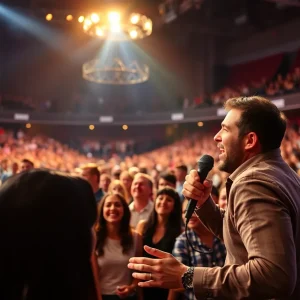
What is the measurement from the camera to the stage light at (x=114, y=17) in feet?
21.7

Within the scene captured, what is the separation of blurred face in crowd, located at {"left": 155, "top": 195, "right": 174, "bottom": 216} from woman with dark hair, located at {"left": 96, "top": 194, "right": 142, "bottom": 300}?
256 mm

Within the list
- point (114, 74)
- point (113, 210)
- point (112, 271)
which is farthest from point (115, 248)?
point (114, 74)

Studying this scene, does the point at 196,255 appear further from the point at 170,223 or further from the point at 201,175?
the point at 201,175

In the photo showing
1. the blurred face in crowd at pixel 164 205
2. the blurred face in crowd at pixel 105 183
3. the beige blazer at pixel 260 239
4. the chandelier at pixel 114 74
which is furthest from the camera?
the chandelier at pixel 114 74

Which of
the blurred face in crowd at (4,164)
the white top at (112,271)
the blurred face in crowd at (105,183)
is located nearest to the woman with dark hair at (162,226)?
the white top at (112,271)

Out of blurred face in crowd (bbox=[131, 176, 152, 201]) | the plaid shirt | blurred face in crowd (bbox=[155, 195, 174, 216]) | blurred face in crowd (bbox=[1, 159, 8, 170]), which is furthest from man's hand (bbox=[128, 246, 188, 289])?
blurred face in crowd (bbox=[1, 159, 8, 170])

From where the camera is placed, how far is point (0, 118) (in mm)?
15375

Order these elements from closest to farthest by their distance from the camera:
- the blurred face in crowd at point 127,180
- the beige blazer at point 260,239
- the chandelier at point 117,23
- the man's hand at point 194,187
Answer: the beige blazer at point 260,239
the man's hand at point 194,187
the blurred face in crowd at point 127,180
the chandelier at point 117,23

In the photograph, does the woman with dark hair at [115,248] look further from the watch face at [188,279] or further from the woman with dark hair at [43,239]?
the woman with dark hair at [43,239]

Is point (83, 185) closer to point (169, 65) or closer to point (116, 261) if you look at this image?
point (116, 261)

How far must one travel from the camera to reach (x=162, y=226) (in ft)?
9.94

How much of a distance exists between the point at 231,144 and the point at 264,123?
13 cm

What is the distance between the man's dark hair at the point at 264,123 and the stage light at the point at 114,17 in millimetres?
5692

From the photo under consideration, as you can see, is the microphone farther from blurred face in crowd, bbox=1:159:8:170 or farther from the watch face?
blurred face in crowd, bbox=1:159:8:170
